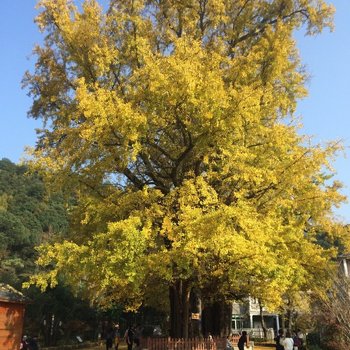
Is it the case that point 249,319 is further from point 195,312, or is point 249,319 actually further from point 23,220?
point 23,220

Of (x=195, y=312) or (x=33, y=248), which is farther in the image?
(x=33, y=248)

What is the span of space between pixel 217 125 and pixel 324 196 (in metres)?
4.96

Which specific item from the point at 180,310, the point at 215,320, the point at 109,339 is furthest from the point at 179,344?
the point at 109,339

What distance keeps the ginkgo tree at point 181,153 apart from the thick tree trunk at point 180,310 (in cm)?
6

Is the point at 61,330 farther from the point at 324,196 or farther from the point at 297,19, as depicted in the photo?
the point at 297,19

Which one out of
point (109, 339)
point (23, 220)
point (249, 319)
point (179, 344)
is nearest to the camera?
point (179, 344)

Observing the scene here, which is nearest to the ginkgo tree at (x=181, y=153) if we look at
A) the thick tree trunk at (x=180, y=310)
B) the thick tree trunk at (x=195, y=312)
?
the thick tree trunk at (x=180, y=310)

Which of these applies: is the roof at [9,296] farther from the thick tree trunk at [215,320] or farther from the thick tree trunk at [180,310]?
the thick tree trunk at [215,320]

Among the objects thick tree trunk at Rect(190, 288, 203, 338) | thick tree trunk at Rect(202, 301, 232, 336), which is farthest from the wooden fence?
thick tree trunk at Rect(202, 301, 232, 336)

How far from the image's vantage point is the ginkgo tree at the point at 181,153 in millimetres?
12984

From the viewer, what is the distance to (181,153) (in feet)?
55.4

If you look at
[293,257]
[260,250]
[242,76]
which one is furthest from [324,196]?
[242,76]

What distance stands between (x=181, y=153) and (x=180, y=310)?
6.55 metres

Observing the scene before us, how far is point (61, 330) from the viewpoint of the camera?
2822 cm
